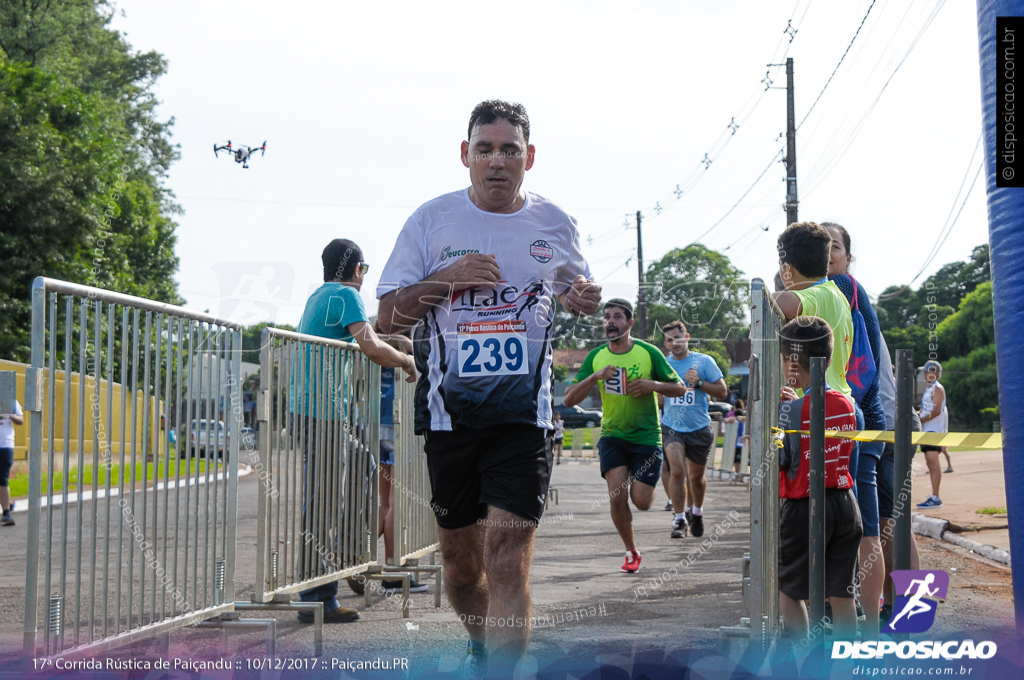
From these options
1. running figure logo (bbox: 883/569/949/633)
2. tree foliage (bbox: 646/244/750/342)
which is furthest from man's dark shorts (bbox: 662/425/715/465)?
running figure logo (bbox: 883/569/949/633)

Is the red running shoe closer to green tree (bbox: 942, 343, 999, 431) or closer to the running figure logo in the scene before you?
the running figure logo

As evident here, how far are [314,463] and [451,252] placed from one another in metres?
2.05

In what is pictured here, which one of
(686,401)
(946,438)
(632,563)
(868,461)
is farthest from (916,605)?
(686,401)

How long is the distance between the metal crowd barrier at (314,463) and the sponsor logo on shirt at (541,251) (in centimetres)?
171

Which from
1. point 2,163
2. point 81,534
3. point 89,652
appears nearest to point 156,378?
point 81,534

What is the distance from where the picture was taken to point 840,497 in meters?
4.73

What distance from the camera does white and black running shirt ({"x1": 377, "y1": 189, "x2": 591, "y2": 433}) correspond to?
407cm

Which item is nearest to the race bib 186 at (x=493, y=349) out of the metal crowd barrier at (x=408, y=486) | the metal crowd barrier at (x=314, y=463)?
the metal crowd barrier at (x=314, y=463)

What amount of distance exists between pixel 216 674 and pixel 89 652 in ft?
2.22

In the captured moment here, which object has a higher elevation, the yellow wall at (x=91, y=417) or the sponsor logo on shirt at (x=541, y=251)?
the sponsor logo on shirt at (x=541, y=251)

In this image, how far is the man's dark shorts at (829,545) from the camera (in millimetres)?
4625

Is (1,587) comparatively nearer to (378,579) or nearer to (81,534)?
(378,579)

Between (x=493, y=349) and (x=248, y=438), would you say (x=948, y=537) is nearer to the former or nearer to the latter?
(x=248, y=438)

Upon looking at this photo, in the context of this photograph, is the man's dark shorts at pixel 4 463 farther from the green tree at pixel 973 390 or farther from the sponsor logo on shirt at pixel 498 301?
the green tree at pixel 973 390
